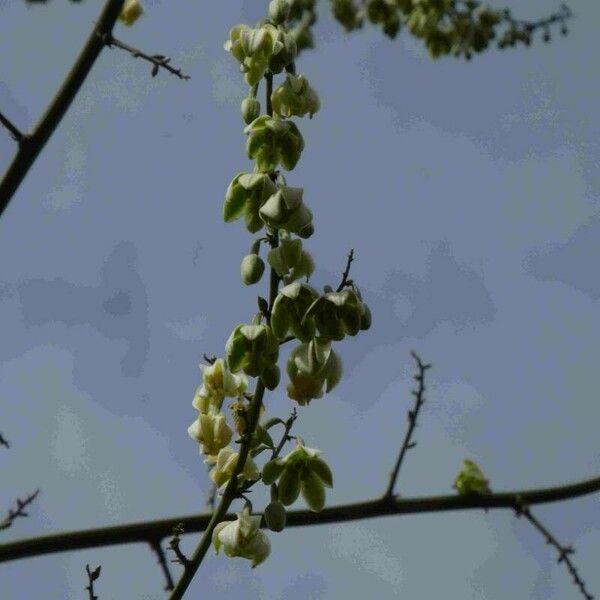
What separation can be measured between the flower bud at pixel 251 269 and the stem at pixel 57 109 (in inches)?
24.7

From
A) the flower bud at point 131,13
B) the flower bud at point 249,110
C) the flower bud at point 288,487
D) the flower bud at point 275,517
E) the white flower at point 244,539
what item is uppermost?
the flower bud at point 131,13

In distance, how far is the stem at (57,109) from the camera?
7.05 feet

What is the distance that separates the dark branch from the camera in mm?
2432

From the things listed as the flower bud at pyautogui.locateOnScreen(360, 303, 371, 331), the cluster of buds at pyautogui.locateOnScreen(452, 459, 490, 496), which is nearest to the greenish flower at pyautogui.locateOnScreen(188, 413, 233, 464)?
the flower bud at pyautogui.locateOnScreen(360, 303, 371, 331)

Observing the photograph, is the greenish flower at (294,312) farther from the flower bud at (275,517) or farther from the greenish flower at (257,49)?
the greenish flower at (257,49)

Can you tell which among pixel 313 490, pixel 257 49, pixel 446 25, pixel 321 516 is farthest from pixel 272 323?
pixel 446 25

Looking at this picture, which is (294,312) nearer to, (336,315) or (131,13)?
(336,315)

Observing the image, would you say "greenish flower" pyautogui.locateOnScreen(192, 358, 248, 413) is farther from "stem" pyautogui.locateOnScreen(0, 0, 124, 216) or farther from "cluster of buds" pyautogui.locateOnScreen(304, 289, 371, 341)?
"stem" pyautogui.locateOnScreen(0, 0, 124, 216)

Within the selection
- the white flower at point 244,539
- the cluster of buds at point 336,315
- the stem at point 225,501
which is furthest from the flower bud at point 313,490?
the cluster of buds at point 336,315

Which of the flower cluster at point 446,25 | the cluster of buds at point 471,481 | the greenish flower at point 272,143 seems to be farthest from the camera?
the flower cluster at point 446,25

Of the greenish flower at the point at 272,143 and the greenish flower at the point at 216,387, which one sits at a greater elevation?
the greenish flower at the point at 272,143

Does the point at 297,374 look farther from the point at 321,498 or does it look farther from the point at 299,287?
the point at 321,498

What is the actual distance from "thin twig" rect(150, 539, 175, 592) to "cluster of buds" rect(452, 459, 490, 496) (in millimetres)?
887

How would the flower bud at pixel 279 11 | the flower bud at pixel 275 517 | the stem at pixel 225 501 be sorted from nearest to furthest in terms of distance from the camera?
1. the stem at pixel 225 501
2. the flower bud at pixel 275 517
3. the flower bud at pixel 279 11
